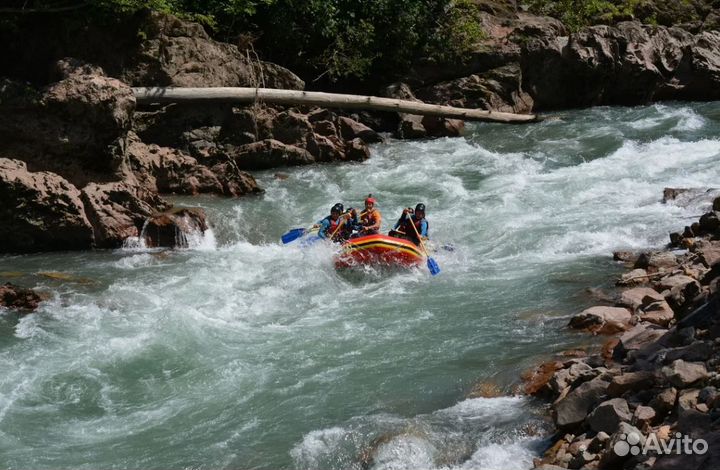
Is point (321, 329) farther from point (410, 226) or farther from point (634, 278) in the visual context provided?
point (634, 278)

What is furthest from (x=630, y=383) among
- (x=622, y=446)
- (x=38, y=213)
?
(x=38, y=213)

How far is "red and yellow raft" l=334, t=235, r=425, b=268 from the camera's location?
11781 mm

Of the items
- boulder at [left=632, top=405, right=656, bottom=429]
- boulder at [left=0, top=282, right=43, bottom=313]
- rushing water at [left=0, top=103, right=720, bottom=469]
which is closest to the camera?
boulder at [left=632, top=405, right=656, bottom=429]

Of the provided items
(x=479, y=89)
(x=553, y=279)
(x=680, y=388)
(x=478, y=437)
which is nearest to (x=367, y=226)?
(x=553, y=279)

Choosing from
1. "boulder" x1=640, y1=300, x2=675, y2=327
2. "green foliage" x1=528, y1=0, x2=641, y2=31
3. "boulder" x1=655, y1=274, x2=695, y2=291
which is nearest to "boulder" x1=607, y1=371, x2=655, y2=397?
"boulder" x1=640, y1=300, x2=675, y2=327

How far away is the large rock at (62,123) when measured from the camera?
13078 millimetres

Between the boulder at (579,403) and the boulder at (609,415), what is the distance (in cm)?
21

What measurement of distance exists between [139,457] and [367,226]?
667 cm

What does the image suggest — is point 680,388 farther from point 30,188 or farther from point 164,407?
point 30,188

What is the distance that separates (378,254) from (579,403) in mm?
5862

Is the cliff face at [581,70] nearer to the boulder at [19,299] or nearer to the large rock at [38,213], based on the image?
the large rock at [38,213]

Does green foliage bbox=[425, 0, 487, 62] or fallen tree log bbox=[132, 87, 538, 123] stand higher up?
green foliage bbox=[425, 0, 487, 62]

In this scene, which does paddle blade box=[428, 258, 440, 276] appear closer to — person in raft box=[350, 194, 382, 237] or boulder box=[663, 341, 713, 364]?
person in raft box=[350, 194, 382, 237]

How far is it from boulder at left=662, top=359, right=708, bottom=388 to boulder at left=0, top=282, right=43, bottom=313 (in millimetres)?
7387
